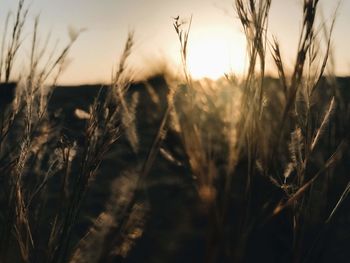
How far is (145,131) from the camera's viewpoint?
12.4 ft

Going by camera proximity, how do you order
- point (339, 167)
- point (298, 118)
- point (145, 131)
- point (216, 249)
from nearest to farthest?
point (216, 249) < point (298, 118) < point (339, 167) < point (145, 131)

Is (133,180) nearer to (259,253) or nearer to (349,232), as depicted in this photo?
(259,253)

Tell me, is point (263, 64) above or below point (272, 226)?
above

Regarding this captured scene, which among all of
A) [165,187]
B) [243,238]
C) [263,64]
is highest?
[263,64]

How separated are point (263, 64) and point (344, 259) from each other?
132 cm

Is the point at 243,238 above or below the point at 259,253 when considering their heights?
above

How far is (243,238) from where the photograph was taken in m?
1.02

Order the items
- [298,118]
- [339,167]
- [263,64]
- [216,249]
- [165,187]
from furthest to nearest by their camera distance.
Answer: [165,187]
[339,167]
[298,118]
[263,64]
[216,249]

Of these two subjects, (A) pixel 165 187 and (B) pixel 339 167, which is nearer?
(B) pixel 339 167

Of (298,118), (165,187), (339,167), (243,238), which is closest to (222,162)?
(165,187)

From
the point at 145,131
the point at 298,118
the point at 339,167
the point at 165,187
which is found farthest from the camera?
the point at 145,131

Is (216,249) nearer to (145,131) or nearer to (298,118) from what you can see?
(298,118)

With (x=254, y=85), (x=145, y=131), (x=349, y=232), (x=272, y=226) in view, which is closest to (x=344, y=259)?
(x=349, y=232)

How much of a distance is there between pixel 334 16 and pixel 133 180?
2.02 ft
